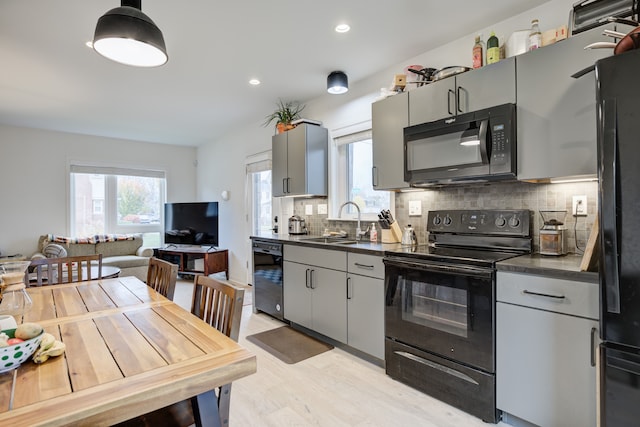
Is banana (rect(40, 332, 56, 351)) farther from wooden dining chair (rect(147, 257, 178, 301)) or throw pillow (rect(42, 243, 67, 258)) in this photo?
throw pillow (rect(42, 243, 67, 258))

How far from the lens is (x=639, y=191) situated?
3.96 ft

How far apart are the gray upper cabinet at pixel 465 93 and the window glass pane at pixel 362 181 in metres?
0.93

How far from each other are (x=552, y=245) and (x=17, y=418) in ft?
7.76

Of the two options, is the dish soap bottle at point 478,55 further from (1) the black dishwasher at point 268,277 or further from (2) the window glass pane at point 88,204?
(2) the window glass pane at point 88,204

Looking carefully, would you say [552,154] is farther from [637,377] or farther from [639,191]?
[637,377]

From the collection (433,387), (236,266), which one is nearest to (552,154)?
(433,387)

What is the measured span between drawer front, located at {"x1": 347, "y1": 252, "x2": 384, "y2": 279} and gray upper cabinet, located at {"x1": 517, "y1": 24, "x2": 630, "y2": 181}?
3.44 ft

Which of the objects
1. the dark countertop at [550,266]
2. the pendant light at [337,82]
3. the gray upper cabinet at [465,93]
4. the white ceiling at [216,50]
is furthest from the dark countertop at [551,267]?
the pendant light at [337,82]

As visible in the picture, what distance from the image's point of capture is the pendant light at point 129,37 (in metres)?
1.49

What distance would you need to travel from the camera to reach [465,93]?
224 cm

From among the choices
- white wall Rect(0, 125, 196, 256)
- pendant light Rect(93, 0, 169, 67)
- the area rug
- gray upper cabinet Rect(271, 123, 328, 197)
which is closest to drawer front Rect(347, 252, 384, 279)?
the area rug

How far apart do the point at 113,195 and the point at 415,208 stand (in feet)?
17.7

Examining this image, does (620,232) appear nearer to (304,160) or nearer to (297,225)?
(304,160)

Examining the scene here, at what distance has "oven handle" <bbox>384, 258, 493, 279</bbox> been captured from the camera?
187 centimetres
